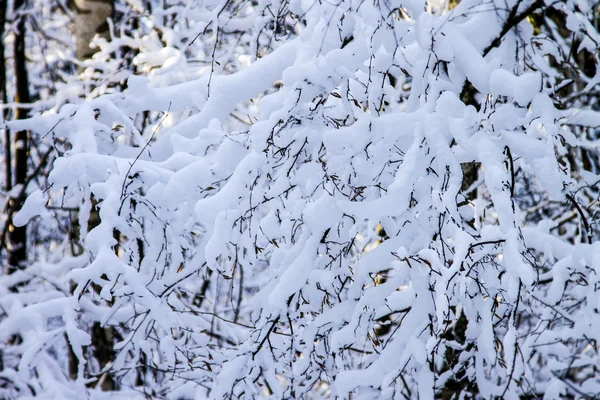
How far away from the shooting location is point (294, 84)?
2.03 m

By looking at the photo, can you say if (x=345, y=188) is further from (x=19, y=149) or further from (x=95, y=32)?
(x=19, y=149)

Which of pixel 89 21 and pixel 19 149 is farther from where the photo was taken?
pixel 19 149

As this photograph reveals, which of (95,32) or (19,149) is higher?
(95,32)

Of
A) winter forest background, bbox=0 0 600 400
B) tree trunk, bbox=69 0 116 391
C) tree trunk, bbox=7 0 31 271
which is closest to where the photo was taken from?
winter forest background, bbox=0 0 600 400

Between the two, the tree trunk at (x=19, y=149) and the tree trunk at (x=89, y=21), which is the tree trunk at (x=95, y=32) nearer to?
the tree trunk at (x=89, y=21)

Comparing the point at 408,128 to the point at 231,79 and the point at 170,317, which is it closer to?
the point at 231,79

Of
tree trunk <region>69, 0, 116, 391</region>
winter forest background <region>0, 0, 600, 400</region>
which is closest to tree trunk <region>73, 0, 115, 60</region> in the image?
tree trunk <region>69, 0, 116, 391</region>

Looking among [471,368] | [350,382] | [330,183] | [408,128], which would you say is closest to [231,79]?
[330,183]

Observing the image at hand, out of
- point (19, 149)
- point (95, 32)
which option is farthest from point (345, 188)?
point (19, 149)

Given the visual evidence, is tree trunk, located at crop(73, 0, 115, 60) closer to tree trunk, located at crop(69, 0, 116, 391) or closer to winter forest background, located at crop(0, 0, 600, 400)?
tree trunk, located at crop(69, 0, 116, 391)

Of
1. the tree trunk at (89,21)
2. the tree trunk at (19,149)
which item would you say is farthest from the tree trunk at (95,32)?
the tree trunk at (19,149)

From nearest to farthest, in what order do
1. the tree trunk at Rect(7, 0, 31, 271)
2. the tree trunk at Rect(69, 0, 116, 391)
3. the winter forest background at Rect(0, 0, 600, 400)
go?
the winter forest background at Rect(0, 0, 600, 400), the tree trunk at Rect(69, 0, 116, 391), the tree trunk at Rect(7, 0, 31, 271)

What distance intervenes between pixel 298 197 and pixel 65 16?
559cm

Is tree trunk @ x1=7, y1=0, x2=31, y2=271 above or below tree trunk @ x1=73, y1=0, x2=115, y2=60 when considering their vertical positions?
below
